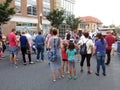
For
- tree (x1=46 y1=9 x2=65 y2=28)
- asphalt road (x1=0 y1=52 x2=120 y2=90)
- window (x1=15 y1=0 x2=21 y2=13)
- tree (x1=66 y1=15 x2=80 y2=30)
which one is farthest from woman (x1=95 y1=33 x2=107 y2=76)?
tree (x1=66 y1=15 x2=80 y2=30)

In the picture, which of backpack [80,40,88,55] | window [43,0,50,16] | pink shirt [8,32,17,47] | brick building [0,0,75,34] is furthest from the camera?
window [43,0,50,16]

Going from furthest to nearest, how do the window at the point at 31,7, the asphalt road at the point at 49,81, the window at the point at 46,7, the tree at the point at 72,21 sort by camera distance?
the tree at the point at 72,21, the window at the point at 46,7, the window at the point at 31,7, the asphalt road at the point at 49,81

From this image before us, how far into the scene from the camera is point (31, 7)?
49.6 meters

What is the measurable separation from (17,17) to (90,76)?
3450 cm

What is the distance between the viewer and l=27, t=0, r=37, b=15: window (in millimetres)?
48412

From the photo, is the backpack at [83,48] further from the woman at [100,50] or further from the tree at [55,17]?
the tree at [55,17]

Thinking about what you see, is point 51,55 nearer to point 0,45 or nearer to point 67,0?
point 0,45

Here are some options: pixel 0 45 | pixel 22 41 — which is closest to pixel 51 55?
pixel 22 41

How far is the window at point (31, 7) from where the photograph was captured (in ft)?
159

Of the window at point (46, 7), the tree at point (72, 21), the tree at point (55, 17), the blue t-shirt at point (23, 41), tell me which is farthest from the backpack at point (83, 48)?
the tree at point (72, 21)

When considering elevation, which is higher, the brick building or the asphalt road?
the brick building

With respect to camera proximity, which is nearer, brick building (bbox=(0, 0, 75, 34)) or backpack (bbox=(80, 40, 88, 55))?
backpack (bbox=(80, 40, 88, 55))

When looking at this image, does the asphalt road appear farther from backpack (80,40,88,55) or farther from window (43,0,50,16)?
window (43,0,50,16)

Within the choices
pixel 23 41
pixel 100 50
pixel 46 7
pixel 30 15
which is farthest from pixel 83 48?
pixel 46 7
